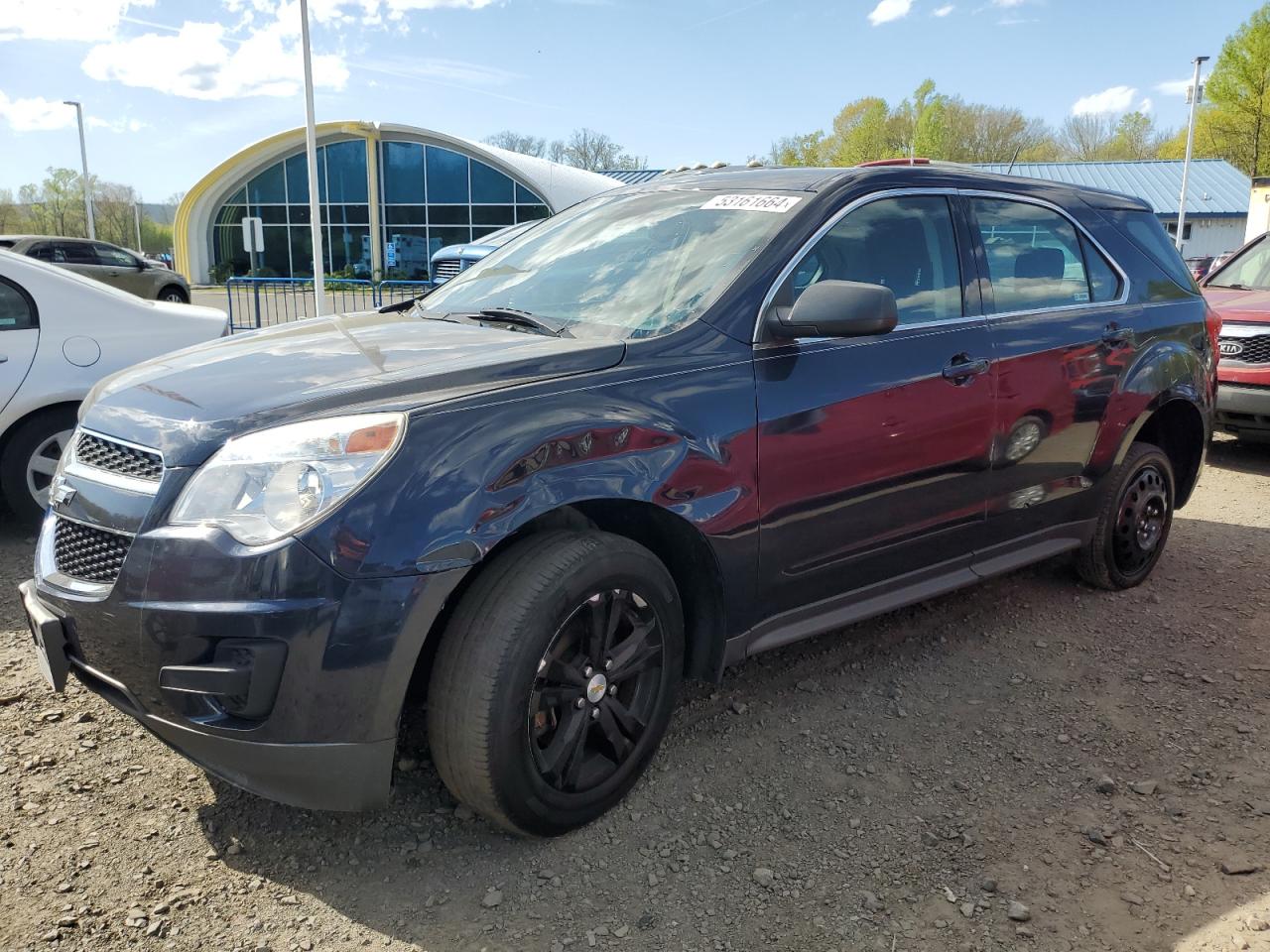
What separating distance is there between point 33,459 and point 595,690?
3.92 m

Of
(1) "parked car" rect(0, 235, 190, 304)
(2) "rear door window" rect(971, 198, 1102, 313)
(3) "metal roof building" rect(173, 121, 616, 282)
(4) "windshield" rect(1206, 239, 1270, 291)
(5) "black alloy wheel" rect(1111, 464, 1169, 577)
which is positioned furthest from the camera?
(3) "metal roof building" rect(173, 121, 616, 282)

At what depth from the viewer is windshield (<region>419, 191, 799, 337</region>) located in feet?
9.82

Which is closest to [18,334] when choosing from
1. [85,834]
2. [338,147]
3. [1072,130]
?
[85,834]

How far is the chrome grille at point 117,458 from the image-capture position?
7.84 feet

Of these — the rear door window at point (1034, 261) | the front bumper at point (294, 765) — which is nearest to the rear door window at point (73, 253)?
the rear door window at point (1034, 261)

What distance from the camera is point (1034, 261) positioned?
391 cm

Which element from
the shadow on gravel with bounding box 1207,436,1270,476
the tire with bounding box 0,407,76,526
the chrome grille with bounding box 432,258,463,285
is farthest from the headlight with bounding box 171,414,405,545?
the chrome grille with bounding box 432,258,463,285

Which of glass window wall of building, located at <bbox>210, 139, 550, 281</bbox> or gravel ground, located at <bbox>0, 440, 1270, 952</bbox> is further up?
glass window wall of building, located at <bbox>210, 139, 550, 281</bbox>

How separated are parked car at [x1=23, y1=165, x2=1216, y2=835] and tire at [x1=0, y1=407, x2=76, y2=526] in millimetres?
2432

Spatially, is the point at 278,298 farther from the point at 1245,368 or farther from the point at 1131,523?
the point at 1131,523

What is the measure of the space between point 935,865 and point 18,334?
16.4 ft

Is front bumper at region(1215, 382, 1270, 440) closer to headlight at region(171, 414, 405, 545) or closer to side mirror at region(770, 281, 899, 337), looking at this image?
side mirror at region(770, 281, 899, 337)

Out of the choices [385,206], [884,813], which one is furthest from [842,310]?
[385,206]

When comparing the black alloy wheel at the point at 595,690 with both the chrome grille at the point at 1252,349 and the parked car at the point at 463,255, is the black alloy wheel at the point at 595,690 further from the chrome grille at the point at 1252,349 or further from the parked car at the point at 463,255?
the parked car at the point at 463,255
